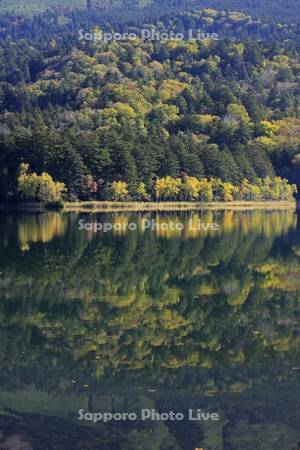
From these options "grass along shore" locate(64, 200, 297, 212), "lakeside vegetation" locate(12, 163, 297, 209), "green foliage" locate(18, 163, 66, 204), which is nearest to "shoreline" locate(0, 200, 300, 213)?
"grass along shore" locate(64, 200, 297, 212)

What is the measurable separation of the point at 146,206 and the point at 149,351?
79359 millimetres

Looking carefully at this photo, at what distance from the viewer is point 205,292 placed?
1161 inches

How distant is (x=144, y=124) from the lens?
138375 millimetres

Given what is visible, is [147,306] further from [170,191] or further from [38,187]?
[170,191]

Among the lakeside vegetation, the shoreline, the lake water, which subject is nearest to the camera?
the lake water

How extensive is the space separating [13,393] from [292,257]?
84.3ft

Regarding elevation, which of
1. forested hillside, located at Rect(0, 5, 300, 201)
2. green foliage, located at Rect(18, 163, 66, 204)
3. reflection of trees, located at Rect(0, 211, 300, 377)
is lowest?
forested hillside, located at Rect(0, 5, 300, 201)

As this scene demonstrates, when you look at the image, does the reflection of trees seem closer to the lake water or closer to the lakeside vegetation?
the lake water

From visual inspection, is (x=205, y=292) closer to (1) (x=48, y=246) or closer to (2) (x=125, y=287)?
(2) (x=125, y=287)

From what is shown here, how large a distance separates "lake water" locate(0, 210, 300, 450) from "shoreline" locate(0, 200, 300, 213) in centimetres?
5027

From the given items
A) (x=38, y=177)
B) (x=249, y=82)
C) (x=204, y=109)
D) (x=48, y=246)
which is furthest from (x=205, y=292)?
(x=249, y=82)

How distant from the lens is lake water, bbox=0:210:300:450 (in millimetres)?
15406

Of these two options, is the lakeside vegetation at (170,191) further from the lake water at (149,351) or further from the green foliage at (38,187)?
the lake water at (149,351)

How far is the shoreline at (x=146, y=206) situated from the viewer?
295 ft
